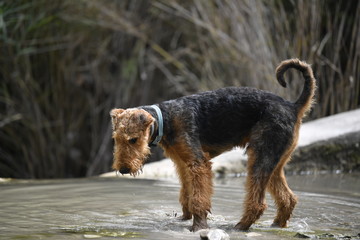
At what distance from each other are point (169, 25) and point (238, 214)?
6.31 metres

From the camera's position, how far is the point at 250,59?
8.68 m

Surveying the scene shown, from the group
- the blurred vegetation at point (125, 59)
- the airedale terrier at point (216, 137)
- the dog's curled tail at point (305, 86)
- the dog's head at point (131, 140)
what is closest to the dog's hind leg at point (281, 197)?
the airedale terrier at point (216, 137)

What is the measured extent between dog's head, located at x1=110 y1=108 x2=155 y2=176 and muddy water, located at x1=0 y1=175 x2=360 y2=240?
1.56 feet

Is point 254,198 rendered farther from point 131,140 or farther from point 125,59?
point 125,59

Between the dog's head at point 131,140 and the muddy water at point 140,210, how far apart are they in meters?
0.47

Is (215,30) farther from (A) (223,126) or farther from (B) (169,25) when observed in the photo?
(A) (223,126)

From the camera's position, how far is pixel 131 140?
4461mm

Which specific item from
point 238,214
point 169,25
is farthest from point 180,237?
point 169,25

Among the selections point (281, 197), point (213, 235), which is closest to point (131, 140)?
point (213, 235)

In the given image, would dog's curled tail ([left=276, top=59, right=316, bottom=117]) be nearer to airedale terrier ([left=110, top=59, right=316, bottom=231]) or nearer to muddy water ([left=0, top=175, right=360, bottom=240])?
airedale terrier ([left=110, top=59, right=316, bottom=231])

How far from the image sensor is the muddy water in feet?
13.8

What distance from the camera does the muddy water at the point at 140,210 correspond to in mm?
4207

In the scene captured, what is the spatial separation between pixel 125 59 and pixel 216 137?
587 cm

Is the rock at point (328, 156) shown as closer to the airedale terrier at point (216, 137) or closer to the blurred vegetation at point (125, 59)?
the blurred vegetation at point (125, 59)
